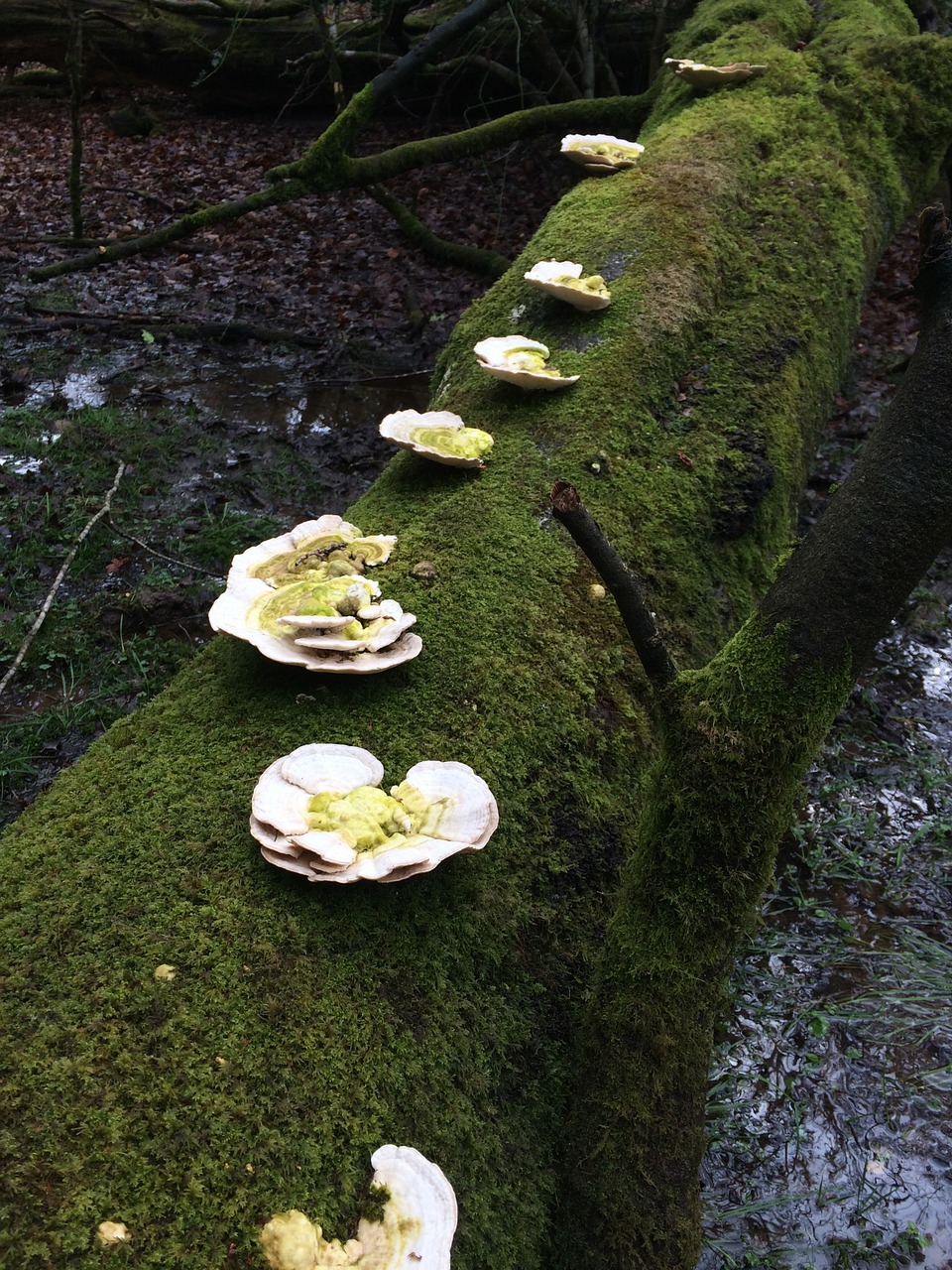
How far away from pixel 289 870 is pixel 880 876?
115 inches

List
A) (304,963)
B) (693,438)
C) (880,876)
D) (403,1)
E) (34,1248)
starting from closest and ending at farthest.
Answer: (34,1248) < (304,963) < (693,438) < (880,876) < (403,1)

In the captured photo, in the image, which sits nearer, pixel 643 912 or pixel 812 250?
pixel 643 912

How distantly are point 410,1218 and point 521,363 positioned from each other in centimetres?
271

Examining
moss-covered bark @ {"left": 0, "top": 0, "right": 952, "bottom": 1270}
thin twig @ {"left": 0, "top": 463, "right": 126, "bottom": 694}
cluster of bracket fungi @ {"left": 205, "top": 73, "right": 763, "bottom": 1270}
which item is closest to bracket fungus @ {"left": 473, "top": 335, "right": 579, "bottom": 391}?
moss-covered bark @ {"left": 0, "top": 0, "right": 952, "bottom": 1270}

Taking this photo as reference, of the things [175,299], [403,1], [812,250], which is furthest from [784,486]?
[403,1]

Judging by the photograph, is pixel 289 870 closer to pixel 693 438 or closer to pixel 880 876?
pixel 693 438

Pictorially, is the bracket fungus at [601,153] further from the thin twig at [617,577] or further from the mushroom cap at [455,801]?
the mushroom cap at [455,801]

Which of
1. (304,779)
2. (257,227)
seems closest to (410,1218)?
(304,779)

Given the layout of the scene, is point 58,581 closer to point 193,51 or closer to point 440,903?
point 440,903

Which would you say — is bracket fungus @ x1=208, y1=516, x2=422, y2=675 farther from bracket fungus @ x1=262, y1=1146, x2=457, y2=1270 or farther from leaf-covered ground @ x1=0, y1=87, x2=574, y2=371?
leaf-covered ground @ x1=0, y1=87, x2=574, y2=371

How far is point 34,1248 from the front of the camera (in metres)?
1.19

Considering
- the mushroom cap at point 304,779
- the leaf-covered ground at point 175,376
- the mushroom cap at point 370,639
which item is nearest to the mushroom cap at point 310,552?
the mushroom cap at point 370,639

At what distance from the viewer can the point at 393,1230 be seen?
1.33 m

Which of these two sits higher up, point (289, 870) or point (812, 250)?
point (812, 250)
